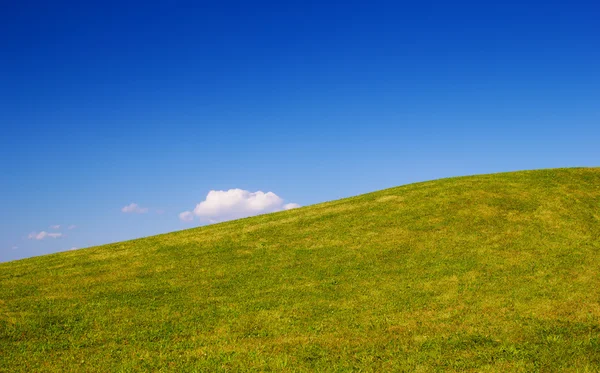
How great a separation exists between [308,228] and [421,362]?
59.0ft

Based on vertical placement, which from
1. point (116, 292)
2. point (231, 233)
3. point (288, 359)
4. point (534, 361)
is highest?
point (231, 233)

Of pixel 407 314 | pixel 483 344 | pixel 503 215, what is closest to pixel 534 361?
pixel 483 344

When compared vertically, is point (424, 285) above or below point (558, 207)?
below

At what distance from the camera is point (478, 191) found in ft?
112

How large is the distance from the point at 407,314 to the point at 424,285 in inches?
139

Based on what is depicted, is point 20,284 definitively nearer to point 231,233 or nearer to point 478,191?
point 231,233

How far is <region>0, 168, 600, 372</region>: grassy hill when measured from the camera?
557 inches

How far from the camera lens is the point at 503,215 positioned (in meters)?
29.5

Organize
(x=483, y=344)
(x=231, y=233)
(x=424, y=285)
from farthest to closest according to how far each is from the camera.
→ 1. (x=231, y=233)
2. (x=424, y=285)
3. (x=483, y=344)

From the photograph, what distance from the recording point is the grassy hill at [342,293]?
46.4 ft

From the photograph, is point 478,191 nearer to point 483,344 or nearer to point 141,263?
point 483,344

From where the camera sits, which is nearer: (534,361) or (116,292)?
(534,361)

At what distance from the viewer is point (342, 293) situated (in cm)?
1998

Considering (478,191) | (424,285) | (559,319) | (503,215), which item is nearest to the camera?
(559,319)
